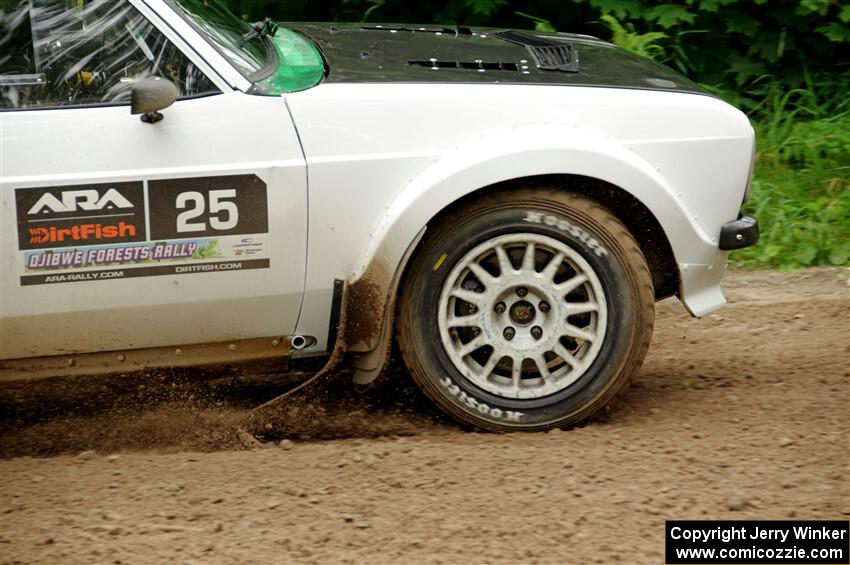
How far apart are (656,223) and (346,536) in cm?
167

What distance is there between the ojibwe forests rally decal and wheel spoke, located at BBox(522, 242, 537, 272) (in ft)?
3.02

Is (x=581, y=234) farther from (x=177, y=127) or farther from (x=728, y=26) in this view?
(x=728, y=26)

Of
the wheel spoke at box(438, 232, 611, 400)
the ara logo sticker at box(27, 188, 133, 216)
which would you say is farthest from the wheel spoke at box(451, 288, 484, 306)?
the ara logo sticker at box(27, 188, 133, 216)

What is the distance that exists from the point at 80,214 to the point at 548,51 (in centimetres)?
191

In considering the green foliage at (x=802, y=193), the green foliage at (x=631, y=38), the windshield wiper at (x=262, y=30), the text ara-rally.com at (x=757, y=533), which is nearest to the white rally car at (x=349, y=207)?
the windshield wiper at (x=262, y=30)

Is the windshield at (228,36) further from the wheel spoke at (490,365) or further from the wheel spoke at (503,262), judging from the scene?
the wheel spoke at (490,365)

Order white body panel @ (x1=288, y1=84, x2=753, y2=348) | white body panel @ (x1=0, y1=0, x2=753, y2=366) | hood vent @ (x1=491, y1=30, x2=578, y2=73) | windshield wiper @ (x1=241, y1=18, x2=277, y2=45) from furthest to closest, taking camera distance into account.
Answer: windshield wiper @ (x1=241, y1=18, x2=277, y2=45) < hood vent @ (x1=491, y1=30, x2=578, y2=73) < white body panel @ (x1=288, y1=84, x2=753, y2=348) < white body panel @ (x1=0, y1=0, x2=753, y2=366)

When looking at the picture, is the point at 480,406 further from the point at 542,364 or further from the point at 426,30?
the point at 426,30

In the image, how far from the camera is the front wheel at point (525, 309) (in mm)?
4117

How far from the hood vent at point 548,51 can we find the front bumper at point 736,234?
31.9 inches

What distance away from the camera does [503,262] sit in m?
4.14

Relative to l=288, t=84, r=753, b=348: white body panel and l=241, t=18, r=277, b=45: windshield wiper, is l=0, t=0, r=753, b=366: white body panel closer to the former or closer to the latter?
l=288, t=84, r=753, b=348: white body panel

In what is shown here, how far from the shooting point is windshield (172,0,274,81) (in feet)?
13.3

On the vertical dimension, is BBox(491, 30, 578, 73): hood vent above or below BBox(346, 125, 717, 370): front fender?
above
